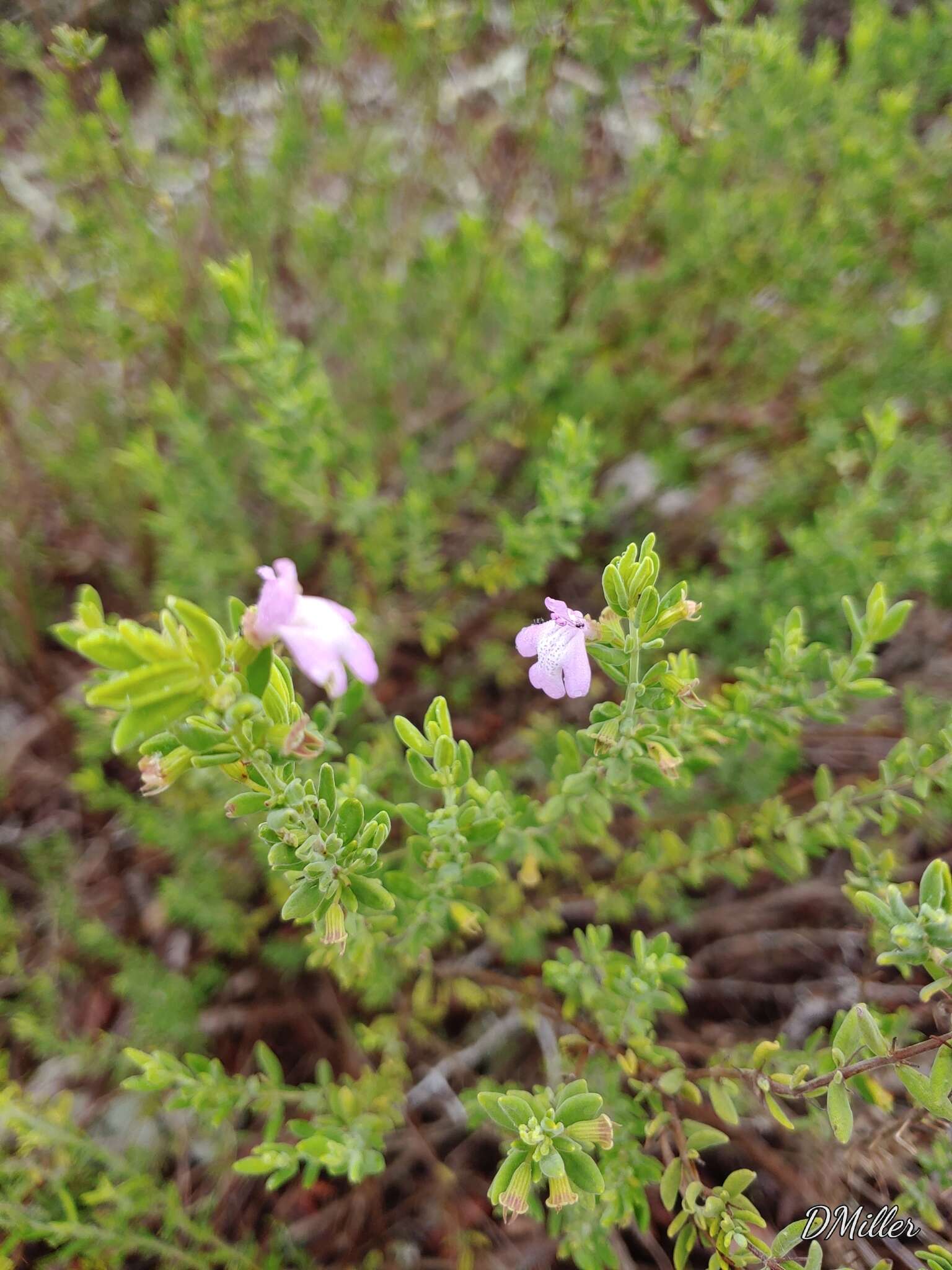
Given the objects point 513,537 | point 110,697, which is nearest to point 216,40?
point 513,537

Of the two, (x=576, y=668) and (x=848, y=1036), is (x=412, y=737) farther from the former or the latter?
(x=848, y=1036)

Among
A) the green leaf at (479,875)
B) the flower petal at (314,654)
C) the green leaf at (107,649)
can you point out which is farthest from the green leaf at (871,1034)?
the green leaf at (107,649)

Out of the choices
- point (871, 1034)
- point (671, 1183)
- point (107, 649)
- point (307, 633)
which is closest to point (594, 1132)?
point (671, 1183)

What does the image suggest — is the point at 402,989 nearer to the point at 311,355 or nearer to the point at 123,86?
the point at 311,355

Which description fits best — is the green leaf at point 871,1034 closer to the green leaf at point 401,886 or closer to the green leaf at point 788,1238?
the green leaf at point 788,1238

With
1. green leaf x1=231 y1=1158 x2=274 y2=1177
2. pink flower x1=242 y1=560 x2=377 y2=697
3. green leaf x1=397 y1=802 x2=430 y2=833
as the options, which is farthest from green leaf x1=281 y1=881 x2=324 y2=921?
green leaf x1=231 y1=1158 x2=274 y2=1177
